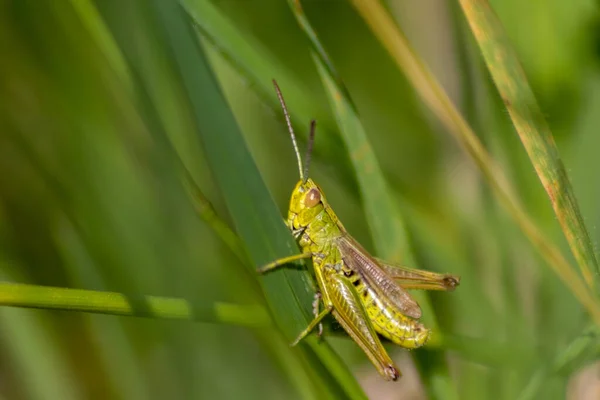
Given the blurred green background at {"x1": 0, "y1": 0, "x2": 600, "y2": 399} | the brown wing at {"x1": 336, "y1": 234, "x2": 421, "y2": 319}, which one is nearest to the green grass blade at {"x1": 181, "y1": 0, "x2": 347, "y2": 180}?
the blurred green background at {"x1": 0, "y1": 0, "x2": 600, "y2": 399}

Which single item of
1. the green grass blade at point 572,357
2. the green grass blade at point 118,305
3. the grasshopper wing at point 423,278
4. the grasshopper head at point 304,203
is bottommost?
the green grass blade at point 572,357

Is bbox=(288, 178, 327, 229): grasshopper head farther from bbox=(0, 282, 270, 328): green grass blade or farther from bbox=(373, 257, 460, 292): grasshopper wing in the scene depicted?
bbox=(0, 282, 270, 328): green grass blade

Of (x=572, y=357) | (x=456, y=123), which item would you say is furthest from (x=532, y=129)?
(x=572, y=357)

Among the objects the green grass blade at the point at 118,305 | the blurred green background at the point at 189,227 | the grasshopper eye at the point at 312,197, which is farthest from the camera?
the grasshopper eye at the point at 312,197

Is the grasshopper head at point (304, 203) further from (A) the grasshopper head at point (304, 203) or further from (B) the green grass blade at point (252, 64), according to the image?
(B) the green grass blade at point (252, 64)

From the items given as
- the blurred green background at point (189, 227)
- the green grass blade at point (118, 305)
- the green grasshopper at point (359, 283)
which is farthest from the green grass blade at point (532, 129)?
the green grass blade at point (118, 305)

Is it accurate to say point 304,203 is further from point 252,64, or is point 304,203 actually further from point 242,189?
point 242,189

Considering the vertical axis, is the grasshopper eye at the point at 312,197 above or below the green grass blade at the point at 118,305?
below

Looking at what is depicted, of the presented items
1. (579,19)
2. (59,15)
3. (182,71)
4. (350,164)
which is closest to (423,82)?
(350,164)
